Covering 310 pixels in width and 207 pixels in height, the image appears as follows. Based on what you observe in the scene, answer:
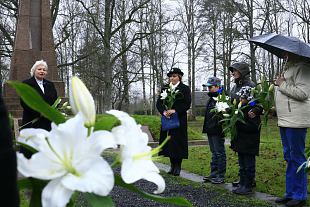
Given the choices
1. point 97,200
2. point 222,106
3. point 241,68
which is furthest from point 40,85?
point 97,200

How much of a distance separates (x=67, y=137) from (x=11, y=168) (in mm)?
189

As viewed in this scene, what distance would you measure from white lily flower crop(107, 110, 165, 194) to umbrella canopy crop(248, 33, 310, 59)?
438cm

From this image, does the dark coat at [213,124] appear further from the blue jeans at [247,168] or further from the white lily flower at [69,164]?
the white lily flower at [69,164]

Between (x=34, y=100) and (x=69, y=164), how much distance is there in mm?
176

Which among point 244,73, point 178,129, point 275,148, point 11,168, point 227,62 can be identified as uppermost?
point 227,62

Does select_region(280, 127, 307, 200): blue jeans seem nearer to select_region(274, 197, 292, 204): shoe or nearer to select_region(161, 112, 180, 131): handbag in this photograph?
select_region(274, 197, 292, 204): shoe

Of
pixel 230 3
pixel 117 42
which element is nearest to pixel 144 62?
pixel 117 42

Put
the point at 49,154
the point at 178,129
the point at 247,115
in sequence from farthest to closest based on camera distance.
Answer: the point at 178,129 → the point at 247,115 → the point at 49,154

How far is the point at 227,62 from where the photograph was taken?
127 feet

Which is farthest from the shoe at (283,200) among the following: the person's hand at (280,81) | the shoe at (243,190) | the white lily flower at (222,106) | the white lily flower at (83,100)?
the white lily flower at (83,100)

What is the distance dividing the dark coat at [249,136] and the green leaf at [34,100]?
17.7ft

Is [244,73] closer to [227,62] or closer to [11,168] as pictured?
[11,168]

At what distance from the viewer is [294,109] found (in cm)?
543

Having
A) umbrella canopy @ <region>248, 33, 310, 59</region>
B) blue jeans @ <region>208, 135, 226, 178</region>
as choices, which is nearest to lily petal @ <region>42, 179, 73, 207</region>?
umbrella canopy @ <region>248, 33, 310, 59</region>
